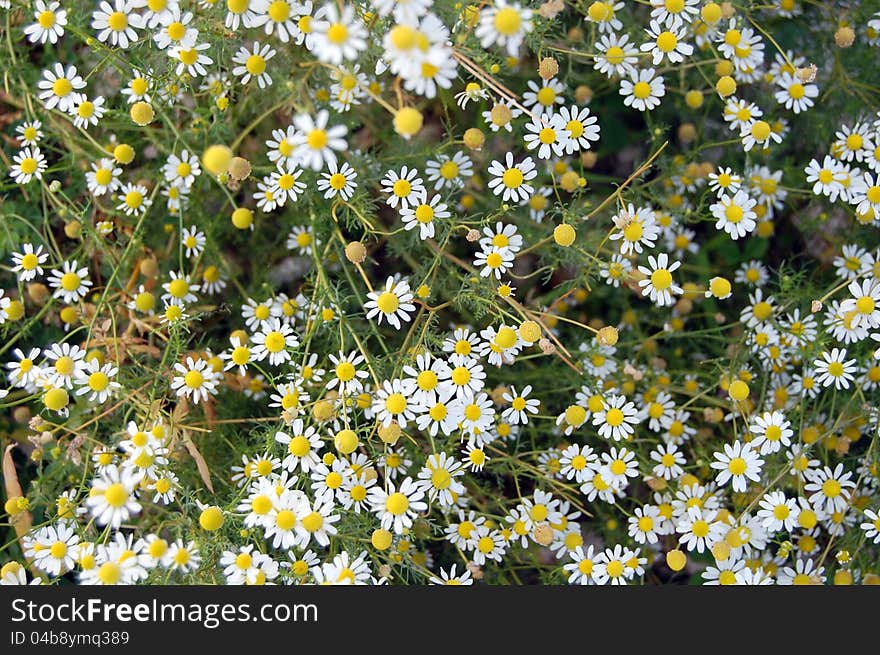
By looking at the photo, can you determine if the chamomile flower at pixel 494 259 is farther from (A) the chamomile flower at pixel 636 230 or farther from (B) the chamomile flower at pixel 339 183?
(B) the chamomile flower at pixel 339 183

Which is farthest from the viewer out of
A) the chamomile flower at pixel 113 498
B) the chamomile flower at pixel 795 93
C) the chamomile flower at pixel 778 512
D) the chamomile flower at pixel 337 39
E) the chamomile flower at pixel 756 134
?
the chamomile flower at pixel 795 93

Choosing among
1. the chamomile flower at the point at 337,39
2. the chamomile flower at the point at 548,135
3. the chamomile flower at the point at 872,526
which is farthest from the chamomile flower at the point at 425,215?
the chamomile flower at the point at 872,526

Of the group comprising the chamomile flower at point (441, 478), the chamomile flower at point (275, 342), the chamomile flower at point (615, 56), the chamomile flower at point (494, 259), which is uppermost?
the chamomile flower at point (615, 56)

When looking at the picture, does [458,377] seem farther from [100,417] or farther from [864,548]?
[864,548]

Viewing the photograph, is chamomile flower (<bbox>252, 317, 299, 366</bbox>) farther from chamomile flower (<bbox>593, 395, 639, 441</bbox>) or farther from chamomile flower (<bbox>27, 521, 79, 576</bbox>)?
chamomile flower (<bbox>593, 395, 639, 441</bbox>)

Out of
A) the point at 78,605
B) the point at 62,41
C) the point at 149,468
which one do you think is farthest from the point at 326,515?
the point at 62,41

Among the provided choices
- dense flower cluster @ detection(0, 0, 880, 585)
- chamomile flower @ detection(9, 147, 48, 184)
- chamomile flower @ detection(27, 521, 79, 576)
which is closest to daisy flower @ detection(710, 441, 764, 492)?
dense flower cluster @ detection(0, 0, 880, 585)
